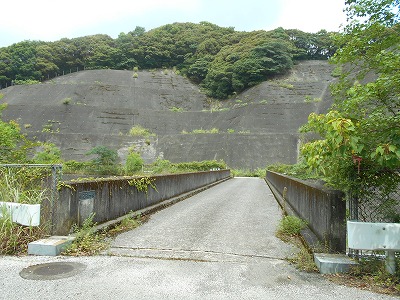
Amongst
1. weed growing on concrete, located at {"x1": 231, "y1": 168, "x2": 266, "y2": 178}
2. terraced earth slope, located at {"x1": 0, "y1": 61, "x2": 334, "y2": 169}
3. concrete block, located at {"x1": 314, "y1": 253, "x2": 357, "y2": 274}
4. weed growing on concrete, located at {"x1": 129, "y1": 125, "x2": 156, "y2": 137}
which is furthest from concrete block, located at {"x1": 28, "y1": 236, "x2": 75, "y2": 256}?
weed growing on concrete, located at {"x1": 129, "y1": 125, "x2": 156, "y2": 137}

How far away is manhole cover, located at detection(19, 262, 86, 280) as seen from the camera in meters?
4.06

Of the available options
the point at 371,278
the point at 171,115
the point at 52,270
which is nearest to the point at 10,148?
the point at 52,270

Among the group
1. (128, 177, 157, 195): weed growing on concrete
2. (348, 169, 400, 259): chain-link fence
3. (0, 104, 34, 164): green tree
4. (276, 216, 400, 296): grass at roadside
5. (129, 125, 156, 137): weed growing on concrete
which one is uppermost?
(129, 125, 156, 137): weed growing on concrete

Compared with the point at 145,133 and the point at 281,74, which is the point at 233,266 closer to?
the point at 145,133

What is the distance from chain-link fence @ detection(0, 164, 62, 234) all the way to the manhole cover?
43.5 inches

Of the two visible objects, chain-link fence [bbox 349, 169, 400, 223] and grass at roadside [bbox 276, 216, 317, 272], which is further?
grass at roadside [bbox 276, 216, 317, 272]

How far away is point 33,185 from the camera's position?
5863 mm

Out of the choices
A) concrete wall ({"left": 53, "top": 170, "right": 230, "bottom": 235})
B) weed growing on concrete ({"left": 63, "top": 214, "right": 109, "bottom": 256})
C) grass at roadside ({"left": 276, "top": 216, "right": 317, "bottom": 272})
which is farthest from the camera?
concrete wall ({"left": 53, "top": 170, "right": 230, "bottom": 235})

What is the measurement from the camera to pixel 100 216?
6.82 meters

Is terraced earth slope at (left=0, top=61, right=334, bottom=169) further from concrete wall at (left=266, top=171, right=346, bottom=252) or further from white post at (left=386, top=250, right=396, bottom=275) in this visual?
white post at (left=386, top=250, right=396, bottom=275)

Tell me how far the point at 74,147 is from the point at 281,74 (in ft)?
161

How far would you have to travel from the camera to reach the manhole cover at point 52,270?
4.06 m

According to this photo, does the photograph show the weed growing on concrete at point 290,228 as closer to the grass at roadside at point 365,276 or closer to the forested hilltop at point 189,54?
the grass at roadside at point 365,276

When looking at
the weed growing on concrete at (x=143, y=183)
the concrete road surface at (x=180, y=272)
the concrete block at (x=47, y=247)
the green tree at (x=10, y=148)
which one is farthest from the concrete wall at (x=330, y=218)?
the green tree at (x=10, y=148)
